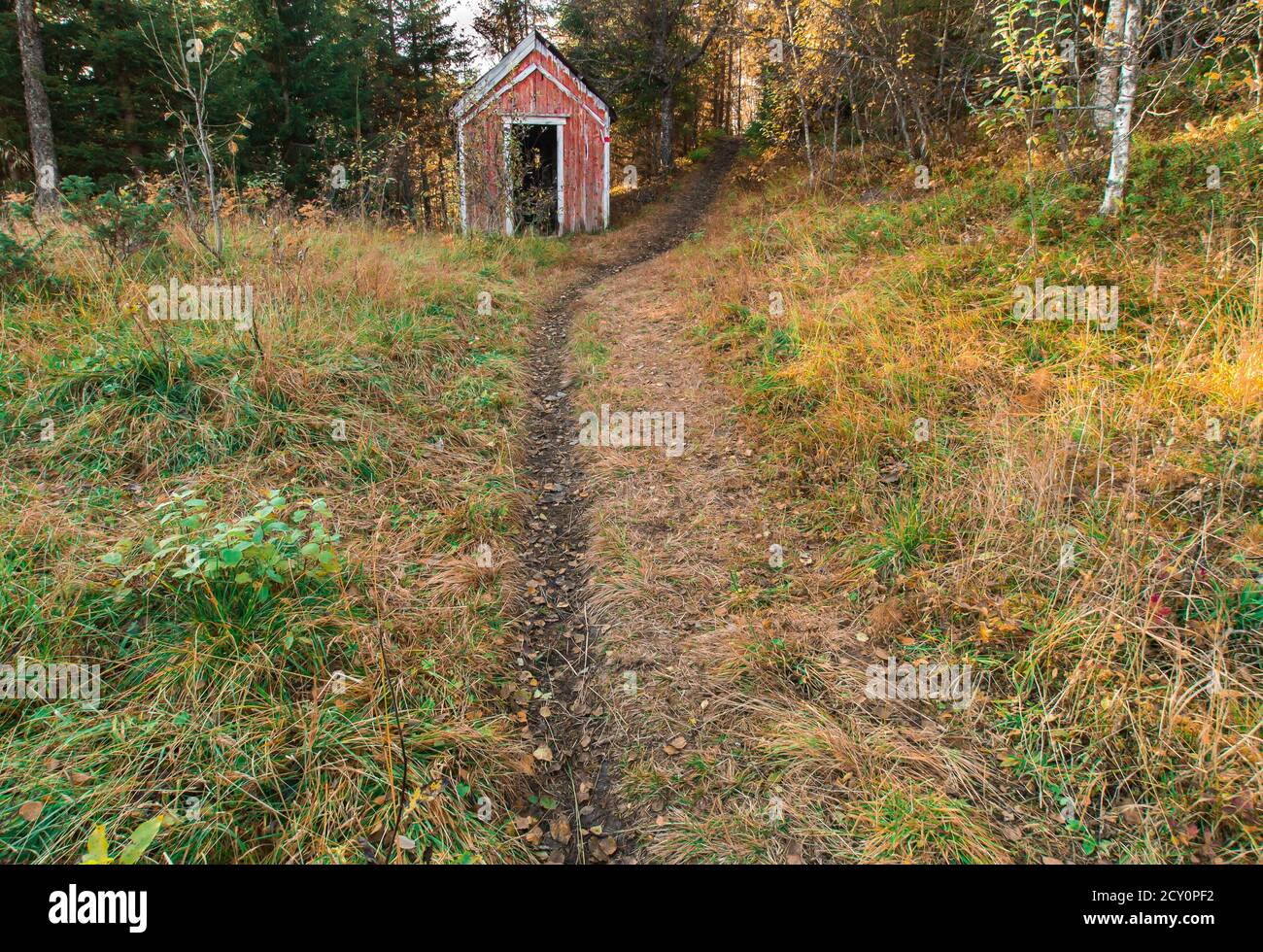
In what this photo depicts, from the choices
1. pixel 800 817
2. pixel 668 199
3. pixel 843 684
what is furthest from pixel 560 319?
pixel 668 199

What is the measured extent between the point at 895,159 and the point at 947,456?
1002 centimetres

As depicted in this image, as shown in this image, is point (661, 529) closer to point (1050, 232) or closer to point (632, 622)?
point (632, 622)

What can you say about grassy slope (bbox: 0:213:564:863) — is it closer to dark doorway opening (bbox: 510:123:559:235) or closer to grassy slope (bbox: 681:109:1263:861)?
grassy slope (bbox: 681:109:1263:861)

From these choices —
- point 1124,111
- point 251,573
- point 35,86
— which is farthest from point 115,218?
point 35,86

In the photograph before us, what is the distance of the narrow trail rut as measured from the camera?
2.89 metres

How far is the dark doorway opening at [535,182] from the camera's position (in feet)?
43.6

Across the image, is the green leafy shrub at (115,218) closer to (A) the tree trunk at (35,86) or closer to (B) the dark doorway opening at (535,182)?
(B) the dark doorway opening at (535,182)

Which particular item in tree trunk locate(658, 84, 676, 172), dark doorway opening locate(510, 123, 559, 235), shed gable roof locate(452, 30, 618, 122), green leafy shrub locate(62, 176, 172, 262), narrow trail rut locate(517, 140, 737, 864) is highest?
tree trunk locate(658, 84, 676, 172)

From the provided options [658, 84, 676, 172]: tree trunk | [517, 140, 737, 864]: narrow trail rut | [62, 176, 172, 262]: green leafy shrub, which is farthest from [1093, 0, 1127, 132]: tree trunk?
[658, 84, 676, 172]: tree trunk

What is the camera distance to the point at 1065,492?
3707mm

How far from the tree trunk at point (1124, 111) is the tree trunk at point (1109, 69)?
0.53ft

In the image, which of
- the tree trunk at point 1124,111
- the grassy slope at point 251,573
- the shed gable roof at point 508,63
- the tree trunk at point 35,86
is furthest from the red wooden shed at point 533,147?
the tree trunk at point 1124,111

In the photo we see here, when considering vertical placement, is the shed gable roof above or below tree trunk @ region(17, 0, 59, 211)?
above

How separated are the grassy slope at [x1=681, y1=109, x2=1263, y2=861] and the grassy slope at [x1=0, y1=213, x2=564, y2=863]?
75.5 inches
